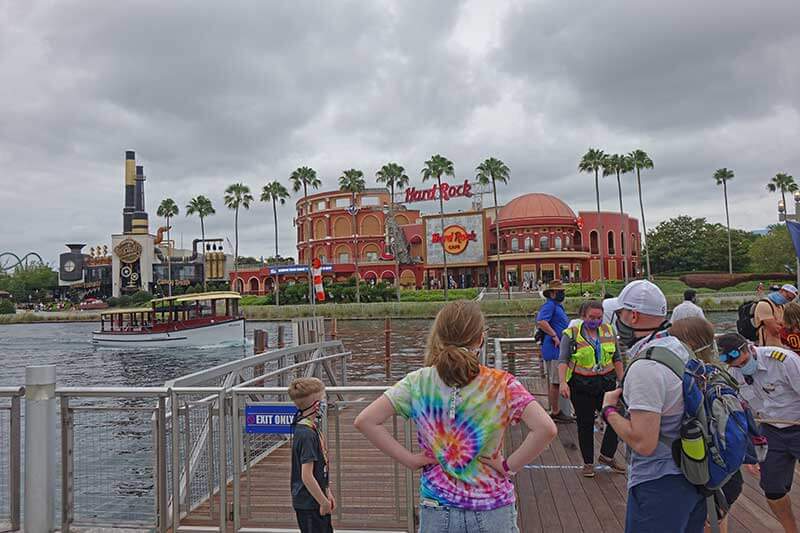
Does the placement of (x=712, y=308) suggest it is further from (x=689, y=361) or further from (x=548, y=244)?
(x=689, y=361)

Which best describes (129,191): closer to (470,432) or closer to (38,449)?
(38,449)

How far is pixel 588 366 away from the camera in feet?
20.3

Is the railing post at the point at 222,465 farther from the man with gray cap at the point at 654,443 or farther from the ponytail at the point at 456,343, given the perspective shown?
the man with gray cap at the point at 654,443

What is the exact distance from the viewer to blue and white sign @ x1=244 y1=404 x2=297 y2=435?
4.75m

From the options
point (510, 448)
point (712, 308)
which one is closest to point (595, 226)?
point (712, 308)

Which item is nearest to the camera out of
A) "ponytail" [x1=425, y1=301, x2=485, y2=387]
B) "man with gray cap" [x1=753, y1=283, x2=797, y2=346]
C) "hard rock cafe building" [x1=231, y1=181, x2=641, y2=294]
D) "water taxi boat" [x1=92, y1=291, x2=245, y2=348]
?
"ponytail" [x1=425, y1=301, x2=485, y2=387]

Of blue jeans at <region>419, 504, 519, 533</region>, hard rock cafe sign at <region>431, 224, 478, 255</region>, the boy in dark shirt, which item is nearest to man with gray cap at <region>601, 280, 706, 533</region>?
blue jeans at <region>419, 504, 519, 533</region>

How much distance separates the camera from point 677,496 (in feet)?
9.73

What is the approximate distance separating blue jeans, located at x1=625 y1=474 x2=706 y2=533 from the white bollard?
457cm

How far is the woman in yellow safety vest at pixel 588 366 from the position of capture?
6.18 meters

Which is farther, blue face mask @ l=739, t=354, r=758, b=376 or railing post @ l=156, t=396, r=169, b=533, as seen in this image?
railing post @ l=156, t=396, r=169, b=533

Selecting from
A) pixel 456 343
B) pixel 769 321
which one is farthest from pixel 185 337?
pixel 456 343

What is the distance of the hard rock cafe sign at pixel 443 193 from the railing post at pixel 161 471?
2670 inches

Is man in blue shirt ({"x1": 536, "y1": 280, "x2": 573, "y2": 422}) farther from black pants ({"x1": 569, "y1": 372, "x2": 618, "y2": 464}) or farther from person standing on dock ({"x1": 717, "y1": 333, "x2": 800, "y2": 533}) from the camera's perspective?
person standing on dock ({"x1": 717, "y1": 333, "x2": 800, "y2": 533})
